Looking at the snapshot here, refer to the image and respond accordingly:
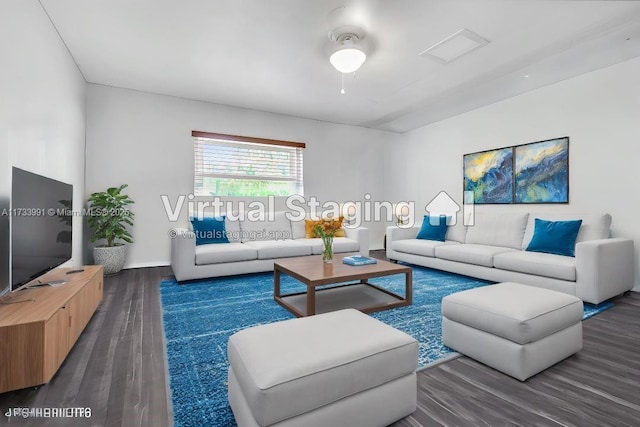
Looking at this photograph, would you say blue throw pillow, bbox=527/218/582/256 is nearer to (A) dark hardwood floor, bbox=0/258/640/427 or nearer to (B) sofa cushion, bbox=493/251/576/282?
(B) sofa cushion, bbox=493/251/576/282

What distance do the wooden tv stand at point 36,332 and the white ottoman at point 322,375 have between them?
0.97m

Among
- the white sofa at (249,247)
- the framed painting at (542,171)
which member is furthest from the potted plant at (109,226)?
the framed painting at (542,171)

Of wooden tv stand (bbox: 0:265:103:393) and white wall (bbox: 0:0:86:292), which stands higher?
white wall (bbox: 0:0:86:292)

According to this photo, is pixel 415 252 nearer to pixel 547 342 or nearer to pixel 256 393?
pixel 547 342

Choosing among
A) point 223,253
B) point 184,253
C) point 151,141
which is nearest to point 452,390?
point 223,253

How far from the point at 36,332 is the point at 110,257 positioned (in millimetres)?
2740

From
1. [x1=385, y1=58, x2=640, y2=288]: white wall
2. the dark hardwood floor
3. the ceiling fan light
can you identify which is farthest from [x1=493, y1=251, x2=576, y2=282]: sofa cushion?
the ceiling fan light

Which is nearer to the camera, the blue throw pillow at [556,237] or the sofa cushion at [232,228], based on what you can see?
the blue throw pillow at [556,237]

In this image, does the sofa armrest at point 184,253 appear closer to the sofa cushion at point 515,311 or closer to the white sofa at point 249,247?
the white sofa at point 249,247

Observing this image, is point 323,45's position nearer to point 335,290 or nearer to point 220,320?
point 335,290

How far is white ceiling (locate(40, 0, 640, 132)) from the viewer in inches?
101

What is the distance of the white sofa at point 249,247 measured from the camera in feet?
11.9

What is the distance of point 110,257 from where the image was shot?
3893mm

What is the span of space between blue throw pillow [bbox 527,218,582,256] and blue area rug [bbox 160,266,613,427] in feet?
2.13
